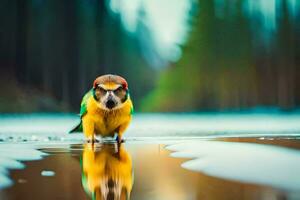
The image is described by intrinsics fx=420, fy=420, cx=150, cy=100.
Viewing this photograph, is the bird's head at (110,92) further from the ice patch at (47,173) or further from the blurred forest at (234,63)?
the blurred forest at (234,63)

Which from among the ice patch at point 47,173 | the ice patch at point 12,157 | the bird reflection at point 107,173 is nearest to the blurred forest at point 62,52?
the ice patch at point 12,157

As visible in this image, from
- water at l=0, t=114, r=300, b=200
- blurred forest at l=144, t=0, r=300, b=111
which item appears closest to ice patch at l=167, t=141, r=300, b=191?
water at l=0, t=114, r=300, b=200

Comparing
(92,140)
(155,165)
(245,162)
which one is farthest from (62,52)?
(245,162)

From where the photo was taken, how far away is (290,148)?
150 cm

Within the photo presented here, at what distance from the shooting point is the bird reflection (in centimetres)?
91

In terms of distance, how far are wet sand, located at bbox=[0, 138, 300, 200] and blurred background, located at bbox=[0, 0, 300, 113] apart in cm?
141

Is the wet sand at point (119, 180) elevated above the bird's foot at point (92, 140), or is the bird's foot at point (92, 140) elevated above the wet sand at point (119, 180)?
the bird's foot at point (92, 140)

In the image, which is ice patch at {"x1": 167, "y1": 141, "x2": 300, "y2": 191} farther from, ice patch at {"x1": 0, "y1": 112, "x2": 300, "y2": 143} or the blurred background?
the blurred background

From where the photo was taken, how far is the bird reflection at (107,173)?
910mm

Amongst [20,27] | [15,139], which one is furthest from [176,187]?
[20,27]

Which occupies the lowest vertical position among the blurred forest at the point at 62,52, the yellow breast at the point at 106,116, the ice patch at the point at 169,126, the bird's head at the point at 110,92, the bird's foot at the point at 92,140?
the bird's foot at the point at 92,140

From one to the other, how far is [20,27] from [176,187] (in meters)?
2.18

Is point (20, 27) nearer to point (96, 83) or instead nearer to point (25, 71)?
point (25, 71)

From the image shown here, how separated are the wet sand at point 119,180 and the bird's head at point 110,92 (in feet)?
0.90
